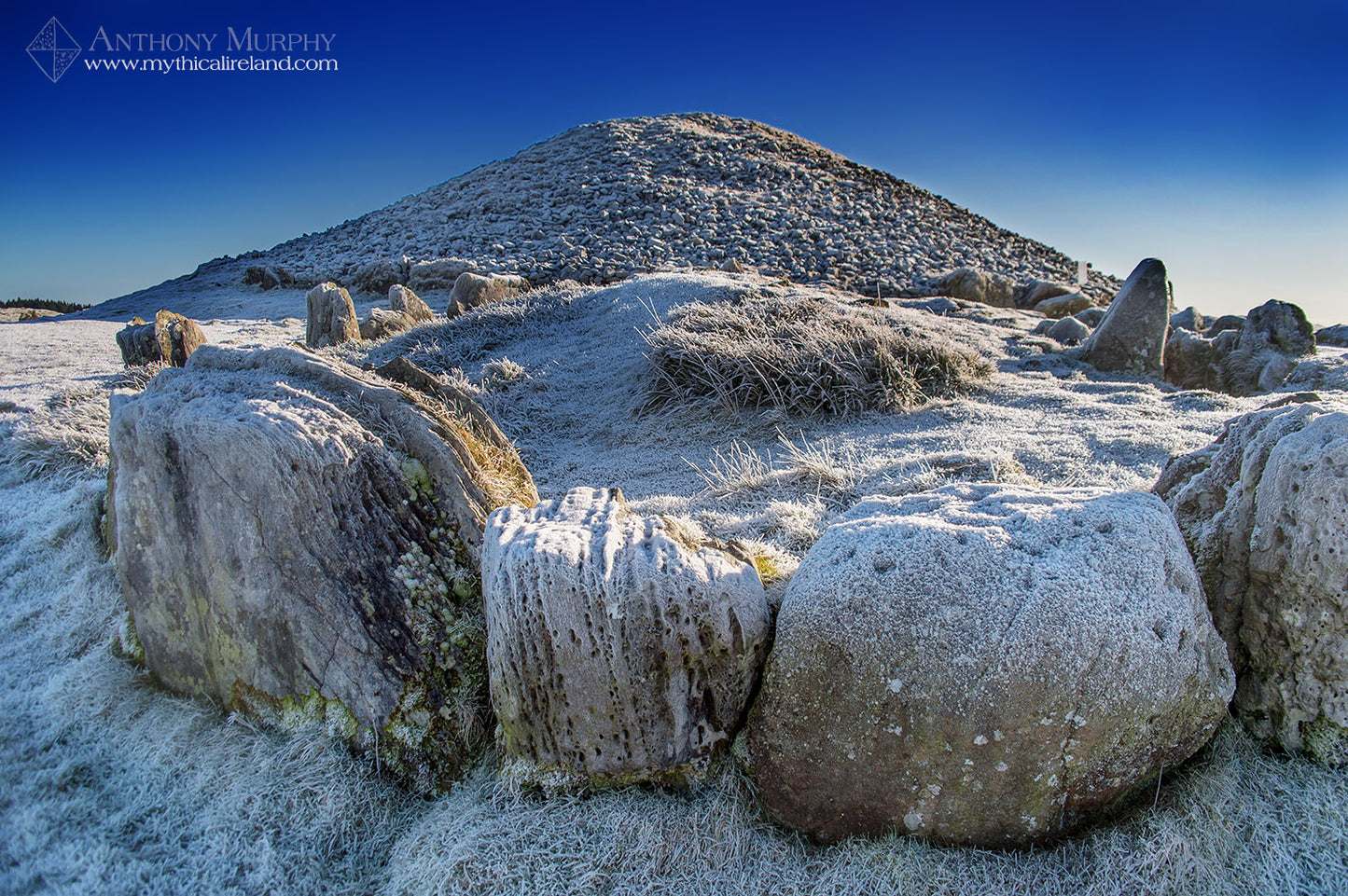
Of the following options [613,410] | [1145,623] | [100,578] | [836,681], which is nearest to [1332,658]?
[1145,623]

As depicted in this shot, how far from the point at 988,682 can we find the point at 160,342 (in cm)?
739

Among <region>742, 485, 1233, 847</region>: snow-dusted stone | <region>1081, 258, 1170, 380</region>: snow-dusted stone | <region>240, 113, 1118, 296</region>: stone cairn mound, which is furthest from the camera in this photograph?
<region>240, 113, 1118, 296</region>: stone cairn mound

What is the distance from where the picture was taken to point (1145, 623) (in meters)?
1.78

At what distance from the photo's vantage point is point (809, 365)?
5500 mm

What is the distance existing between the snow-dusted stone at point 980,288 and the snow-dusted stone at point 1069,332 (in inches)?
177

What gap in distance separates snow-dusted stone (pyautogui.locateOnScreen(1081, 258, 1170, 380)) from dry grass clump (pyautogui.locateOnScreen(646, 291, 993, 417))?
2.14 metres

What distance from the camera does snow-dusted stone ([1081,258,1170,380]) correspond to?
7.10 m

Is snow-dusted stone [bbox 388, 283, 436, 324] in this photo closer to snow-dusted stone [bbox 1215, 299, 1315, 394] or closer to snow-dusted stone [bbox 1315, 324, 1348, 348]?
snow-dusted stone [bbox 1215, 299, 1315, 394]

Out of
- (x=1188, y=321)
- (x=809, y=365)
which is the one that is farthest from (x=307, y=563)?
(x=1188, y=321)

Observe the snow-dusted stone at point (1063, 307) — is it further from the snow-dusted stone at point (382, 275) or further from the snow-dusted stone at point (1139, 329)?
the snow-dusted stone at point (382, 275)

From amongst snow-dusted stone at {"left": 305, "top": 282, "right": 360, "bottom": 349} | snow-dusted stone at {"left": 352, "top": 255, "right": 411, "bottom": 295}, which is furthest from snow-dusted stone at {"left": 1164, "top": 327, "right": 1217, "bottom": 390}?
snow-dusted stone at {"left": 352, "top": 255, "right": 411, "bottom": 295}

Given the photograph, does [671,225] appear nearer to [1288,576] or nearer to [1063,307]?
[1063,307]

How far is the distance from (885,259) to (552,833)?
19.0m

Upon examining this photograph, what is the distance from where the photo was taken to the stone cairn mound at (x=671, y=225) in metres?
17.2
